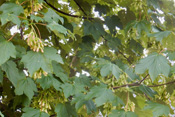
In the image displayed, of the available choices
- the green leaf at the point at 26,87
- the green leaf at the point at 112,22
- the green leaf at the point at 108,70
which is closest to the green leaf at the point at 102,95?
the green leaf at the point at 108,70

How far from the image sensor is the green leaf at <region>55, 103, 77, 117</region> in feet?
5.30

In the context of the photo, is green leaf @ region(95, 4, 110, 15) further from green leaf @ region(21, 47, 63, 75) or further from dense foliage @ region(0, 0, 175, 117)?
green leaf @ region(21, 47, 63, 75)

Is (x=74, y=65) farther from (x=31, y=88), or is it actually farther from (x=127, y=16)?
(x=31, y=88)

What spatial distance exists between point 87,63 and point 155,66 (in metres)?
0.95

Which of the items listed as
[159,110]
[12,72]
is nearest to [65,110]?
[12,72]

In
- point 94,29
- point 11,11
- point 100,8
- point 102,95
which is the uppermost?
point 100,8

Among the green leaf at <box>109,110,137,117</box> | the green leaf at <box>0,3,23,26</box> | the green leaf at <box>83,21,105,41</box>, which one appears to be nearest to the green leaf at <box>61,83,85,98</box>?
the green leaf at <box>109,110,137,117</box>

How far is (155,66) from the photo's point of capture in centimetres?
143

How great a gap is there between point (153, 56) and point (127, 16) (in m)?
0.99

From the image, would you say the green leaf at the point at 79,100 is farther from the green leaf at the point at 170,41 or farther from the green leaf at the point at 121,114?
the green leaf at the point at 170,41

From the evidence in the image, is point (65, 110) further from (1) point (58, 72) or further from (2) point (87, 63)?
(2) point (87, 63)

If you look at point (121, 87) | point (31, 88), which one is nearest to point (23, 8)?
point (31, 88)

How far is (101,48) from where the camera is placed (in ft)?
8.09

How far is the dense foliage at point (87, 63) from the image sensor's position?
Result: 1241 millimetres
